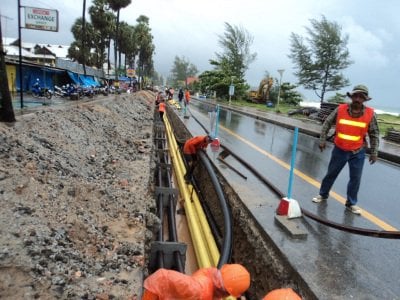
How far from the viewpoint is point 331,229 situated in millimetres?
4660

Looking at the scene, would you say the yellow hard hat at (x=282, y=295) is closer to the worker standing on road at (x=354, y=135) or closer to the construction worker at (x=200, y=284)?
the construction worker at (x=200, y=284)

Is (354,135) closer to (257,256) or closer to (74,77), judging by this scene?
(257,256)

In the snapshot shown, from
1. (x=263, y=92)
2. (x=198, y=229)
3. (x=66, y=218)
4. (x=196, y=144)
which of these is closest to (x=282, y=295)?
(x=66, y=218)

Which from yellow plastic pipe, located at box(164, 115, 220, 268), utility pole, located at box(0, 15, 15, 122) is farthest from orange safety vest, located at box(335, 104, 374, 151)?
utility pole, located at box(0, 15, 15, 122)

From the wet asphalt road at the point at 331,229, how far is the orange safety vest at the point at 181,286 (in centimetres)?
128

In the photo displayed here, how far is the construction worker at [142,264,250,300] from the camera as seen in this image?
2408mm

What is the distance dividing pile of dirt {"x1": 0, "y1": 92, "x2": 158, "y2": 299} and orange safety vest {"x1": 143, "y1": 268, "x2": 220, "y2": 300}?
0.85 m

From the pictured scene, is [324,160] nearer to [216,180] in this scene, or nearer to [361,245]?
[216,180]

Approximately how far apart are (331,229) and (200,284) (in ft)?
9.31

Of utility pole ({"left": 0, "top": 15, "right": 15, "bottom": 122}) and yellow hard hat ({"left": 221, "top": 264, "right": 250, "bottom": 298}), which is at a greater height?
utility pole ({"left": 0, "top": 15, "right": 15, "bottom": 122})

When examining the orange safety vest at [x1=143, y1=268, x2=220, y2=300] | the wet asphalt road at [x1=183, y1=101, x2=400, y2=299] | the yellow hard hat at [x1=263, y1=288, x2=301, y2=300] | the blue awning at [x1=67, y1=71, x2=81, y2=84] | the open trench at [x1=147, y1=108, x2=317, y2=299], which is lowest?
the open trench at [x1=147, y1=108, x2=317, y2=299]

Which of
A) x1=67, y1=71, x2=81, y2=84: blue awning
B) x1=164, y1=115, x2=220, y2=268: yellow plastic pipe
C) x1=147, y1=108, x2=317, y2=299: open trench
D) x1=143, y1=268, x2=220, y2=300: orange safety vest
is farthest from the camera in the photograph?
x1=67, y1=71, x2=81, y2=84: blue awning

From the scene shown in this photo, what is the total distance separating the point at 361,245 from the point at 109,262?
9.88ft

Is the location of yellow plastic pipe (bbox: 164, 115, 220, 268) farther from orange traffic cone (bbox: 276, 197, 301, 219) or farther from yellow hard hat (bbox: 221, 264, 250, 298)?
yellow hard hat (bbox: 221, 264, 250, 298)
